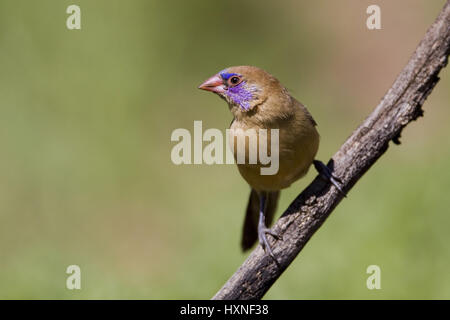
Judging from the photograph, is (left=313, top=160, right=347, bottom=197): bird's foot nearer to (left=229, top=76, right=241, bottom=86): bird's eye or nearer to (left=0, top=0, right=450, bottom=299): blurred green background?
(left=229, top=76, right=241, bottom=86): bird's eye

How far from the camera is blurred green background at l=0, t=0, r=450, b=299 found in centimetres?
490

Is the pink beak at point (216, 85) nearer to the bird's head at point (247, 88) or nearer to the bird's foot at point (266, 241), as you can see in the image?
the bird's head at point (247, 88)

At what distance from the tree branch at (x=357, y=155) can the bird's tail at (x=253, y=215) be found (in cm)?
77

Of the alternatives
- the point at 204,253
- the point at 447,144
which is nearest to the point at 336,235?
the point at 204,253

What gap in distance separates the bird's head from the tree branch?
→ 0.54m

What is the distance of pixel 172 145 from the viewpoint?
7203mm

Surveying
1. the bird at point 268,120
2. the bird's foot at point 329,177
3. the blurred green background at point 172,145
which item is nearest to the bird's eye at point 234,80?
the bird at point 268,120

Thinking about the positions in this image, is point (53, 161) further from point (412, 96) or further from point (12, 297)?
point (412, 96)

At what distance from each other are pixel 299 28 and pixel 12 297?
4671 millimetres

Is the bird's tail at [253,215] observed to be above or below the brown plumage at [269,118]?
below

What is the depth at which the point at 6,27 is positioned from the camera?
6.71m

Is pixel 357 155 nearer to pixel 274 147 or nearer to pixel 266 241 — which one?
pixel 274 147

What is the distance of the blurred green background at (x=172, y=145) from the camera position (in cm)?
490

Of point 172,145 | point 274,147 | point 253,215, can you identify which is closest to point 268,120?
point 274,147
